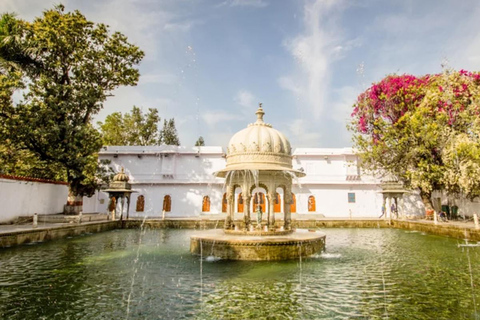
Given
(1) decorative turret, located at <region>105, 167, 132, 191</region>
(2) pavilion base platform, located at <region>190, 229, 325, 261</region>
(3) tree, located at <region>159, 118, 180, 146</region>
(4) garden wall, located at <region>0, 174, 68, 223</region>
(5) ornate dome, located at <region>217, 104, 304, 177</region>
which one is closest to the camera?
(2) pavilion base platform, located at <region>190, 229, 325, 261</region>

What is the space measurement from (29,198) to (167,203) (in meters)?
12.5

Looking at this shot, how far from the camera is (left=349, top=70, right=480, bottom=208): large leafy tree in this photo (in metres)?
19.9

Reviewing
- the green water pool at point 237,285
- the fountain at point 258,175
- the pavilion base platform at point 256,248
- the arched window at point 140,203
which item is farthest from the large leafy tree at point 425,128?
the arched window at point 140,203

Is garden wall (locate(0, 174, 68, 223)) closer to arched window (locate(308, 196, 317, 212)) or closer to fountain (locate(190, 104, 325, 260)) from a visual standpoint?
fountain (locate(190, 104, 325, 260))

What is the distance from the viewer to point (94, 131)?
22594 mm

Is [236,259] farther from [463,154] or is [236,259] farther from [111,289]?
[463,154]

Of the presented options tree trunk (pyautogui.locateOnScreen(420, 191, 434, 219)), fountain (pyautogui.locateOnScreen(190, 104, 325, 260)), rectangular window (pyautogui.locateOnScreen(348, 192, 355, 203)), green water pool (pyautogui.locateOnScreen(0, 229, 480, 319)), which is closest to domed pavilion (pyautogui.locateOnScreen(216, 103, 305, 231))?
fountain (pyautogui.locateOnScreen(190, 104, 325, 260))

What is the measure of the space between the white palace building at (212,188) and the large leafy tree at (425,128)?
578cm

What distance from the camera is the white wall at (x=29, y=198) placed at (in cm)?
1842

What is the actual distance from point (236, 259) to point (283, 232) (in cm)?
323

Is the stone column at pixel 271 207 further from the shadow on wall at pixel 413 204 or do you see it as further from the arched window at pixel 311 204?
the shadow on wall at pixel 413 204

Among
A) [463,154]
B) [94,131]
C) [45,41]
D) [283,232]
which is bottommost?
[283,232]

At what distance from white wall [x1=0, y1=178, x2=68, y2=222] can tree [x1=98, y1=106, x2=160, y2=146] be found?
14281mm

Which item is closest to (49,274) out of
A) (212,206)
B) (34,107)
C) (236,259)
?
(236,259)
